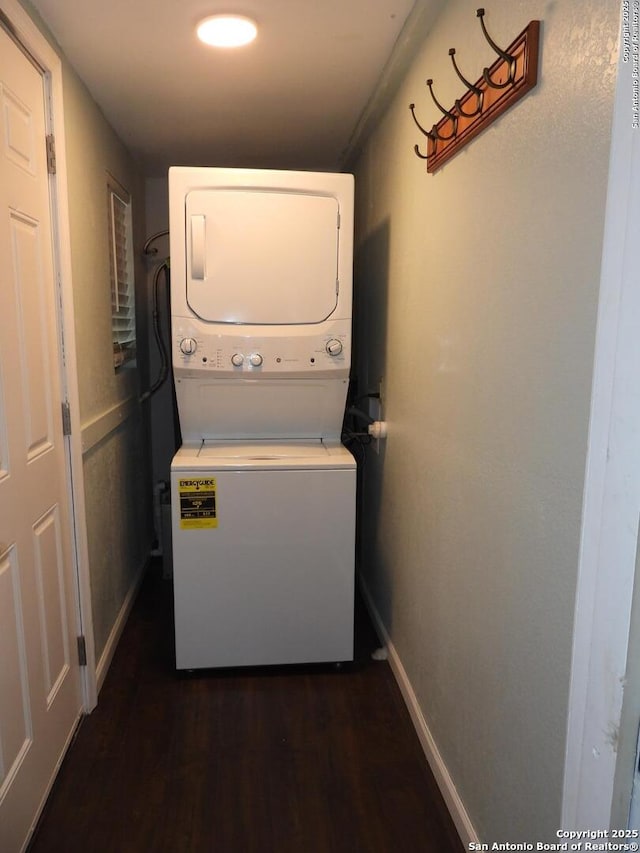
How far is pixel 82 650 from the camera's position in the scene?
1.98 meters

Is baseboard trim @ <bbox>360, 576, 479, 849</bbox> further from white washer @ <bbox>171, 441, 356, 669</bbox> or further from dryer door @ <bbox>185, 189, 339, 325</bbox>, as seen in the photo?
dryer door @ <bbox>185, 189, 339, 325</bbox>

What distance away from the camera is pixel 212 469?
84.1 inches

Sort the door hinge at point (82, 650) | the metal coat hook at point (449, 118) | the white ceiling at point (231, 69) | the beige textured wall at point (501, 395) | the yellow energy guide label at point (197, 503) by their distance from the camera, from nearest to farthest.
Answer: the beige textured wall at point (501, 395) < the metal coat hook at point (449, 118) < the white ceiling at point (231, 69) < the door hinge at point (82, 650) < the yellow energy guide label at point (197, 503)

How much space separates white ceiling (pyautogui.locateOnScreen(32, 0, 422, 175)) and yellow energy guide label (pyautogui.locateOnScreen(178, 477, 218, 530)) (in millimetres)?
1434

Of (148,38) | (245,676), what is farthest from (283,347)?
(245,676)

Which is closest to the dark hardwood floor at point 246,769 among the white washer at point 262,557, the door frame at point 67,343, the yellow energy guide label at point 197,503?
the white washer at point 262,557

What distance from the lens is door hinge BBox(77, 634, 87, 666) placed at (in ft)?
6.47

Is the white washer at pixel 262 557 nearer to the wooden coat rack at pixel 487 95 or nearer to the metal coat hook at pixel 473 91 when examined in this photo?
the wooden coat rack at pixel 487 95

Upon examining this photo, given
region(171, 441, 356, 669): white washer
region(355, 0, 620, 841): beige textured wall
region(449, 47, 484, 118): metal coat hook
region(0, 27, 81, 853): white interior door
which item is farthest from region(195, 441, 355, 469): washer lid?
region(449, 47, 484, 118): metal coat hook

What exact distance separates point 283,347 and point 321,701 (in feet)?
4.36

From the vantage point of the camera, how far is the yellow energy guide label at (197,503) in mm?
2127

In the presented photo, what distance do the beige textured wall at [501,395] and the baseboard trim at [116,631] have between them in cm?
114

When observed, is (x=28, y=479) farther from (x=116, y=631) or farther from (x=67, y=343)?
(x=116, y=631)

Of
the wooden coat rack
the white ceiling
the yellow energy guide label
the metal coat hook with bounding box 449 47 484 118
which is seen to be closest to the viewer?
the wooden coat rack
